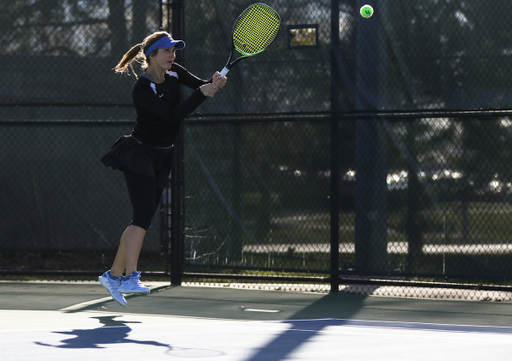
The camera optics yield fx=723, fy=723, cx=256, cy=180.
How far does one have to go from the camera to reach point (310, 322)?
4934mm

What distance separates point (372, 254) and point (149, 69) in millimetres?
2592

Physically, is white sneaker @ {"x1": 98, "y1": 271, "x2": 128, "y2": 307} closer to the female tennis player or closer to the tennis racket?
the female tennis player

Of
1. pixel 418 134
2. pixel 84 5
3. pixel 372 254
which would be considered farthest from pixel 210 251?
pixel 84 5

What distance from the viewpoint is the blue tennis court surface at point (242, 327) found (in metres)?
3.93

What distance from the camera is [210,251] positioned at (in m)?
6.59

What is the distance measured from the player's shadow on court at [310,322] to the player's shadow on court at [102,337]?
61 centimetres

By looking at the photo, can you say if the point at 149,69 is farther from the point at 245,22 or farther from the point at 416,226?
the point at 416,226

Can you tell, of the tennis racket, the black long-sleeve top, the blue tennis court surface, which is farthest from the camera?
the tennis racket

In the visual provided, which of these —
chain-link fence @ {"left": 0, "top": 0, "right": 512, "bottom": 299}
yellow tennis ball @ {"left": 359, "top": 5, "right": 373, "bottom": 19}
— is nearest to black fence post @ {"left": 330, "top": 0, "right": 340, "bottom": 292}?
chain-link fence @ {"left": 0, "top": 0, "right": 512, "bottom": 299}

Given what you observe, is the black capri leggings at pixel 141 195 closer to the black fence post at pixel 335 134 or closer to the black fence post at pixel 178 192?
the black fence post at pixel 178 192

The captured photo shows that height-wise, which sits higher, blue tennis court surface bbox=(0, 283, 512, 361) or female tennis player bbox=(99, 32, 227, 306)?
female tennis player bbox=(99, 32, 227, 306)

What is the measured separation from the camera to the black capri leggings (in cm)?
485

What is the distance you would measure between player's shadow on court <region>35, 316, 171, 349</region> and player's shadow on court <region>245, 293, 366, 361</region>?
61 cm

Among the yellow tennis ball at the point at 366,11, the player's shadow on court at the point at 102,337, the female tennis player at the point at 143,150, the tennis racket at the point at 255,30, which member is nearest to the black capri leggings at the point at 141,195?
the female tennis player at the point at 143,150
